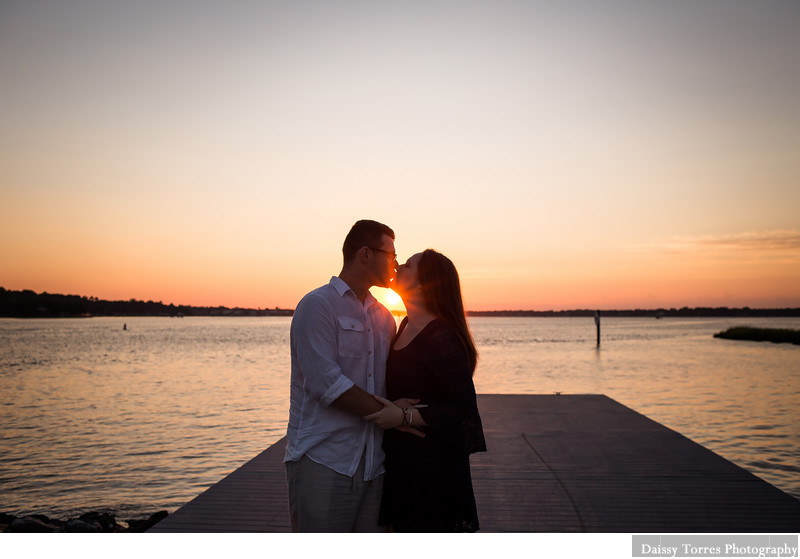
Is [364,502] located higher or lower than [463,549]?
higher

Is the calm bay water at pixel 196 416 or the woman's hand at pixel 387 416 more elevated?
the woman's hand at pixel 387 416

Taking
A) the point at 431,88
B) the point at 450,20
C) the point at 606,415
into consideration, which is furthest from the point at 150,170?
the point at 606,415

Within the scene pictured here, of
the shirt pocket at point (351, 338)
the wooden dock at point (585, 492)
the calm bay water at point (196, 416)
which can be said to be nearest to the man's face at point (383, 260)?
the shirt pocket at point (351, 338)

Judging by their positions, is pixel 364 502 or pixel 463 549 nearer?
pixel 364 502

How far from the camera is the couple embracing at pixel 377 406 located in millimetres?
2609

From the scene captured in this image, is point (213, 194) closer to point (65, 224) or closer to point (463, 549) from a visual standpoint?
point (65, 224)

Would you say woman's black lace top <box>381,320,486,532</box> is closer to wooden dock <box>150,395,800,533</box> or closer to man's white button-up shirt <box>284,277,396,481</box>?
man's white button-up shirt <box>284,277,396,481</box>

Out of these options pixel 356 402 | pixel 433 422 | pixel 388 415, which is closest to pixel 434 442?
pixel 433 422

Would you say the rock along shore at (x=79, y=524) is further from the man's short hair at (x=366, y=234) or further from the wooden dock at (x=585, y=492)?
the man's short hair at (x=366, y=234)

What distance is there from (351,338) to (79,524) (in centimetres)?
567

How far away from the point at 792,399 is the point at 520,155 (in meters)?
13.7

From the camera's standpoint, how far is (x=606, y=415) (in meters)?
11.4

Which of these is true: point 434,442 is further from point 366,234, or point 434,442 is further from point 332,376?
point 366,234

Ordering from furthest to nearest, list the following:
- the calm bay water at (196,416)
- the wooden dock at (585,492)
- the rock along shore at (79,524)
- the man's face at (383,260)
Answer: the calm bay water at (196,416), the rock along shore at (79,524), the wooden dock at (585,492), the man's face at (383,260)
